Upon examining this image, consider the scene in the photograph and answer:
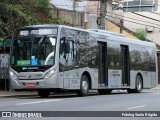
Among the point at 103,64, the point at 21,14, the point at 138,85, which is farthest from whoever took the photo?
the point at 21,14

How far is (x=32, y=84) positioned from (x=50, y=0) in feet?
58.7

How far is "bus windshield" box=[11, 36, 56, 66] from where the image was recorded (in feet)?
71.1

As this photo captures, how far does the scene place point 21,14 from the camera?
30.3 meters

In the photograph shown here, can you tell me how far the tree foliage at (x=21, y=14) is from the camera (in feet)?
96.7

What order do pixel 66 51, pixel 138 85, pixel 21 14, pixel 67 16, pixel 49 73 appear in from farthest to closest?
pixel 67 16, pixel 21 14, pixel 138 85, pixel 66 51, pixel 49 73

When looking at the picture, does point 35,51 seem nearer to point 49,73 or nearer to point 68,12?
point 49,73

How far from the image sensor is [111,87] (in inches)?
1033

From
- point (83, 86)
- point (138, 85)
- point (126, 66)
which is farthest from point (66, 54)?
point (138, 85)

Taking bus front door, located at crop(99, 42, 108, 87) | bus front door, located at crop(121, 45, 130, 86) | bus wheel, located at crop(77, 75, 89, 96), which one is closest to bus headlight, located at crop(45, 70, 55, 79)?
bus wheel, located at crop(77, 75, 89, 96)

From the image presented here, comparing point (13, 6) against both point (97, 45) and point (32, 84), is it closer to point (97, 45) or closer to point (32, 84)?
point (97, 45)

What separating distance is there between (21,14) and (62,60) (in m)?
9.42

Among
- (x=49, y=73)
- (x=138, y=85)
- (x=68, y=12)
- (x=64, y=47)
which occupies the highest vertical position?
(x=68, y=12)

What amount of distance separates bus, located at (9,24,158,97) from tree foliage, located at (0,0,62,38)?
654 cm

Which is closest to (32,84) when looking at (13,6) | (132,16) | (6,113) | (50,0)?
(6,113)
